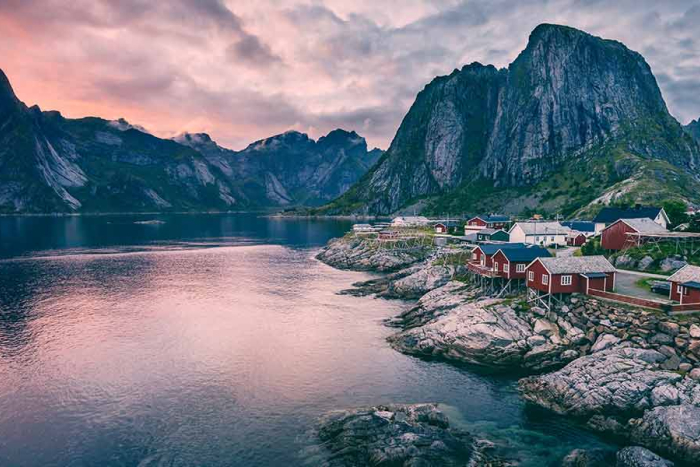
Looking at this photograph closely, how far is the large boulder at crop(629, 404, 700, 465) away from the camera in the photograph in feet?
104

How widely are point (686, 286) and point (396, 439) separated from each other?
3737 centimetres

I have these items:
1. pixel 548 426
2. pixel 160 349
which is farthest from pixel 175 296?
pixel 548 426

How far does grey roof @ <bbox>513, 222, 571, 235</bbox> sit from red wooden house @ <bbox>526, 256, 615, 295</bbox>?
47.6 metres

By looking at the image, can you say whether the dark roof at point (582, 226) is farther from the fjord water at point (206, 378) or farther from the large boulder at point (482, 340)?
the large boulder at point (482, 340)

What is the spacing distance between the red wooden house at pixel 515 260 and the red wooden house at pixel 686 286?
16.7 metres

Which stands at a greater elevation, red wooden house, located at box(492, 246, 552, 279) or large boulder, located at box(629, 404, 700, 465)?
red wooden house, located at box(492, 246, 552, 279)

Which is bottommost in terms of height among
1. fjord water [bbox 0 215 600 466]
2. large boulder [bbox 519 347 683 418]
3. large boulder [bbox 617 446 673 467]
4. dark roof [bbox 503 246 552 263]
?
fjord water [bbox 0 215 600 466]

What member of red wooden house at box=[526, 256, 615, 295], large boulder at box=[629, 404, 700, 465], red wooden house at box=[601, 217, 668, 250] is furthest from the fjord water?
red wooden house at box=[601, 217, 668, 250]

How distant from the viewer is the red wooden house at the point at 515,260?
62.9 meters

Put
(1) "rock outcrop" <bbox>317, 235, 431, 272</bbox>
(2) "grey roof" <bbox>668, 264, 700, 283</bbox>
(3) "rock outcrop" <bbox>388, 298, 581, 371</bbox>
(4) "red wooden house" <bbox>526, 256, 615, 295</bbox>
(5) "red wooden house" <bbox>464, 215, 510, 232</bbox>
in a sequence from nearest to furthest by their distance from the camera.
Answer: (2) "grey roof" <bbox>668, 264, 700, 283</bbox>, (3) "rock outcrop" <bbox>388, 298, 581, 371</bbox>, (4) "red wooden house" <bbox>526, 256, 615, 295</bbox>, (1) "rock outcrop" <bbox>317, 235, 431, 272</bbox>, (5) "red wooden house" <bbox>464, 215, 510, 232</bbox>

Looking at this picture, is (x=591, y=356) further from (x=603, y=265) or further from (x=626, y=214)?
Result: (x=626, y=214)

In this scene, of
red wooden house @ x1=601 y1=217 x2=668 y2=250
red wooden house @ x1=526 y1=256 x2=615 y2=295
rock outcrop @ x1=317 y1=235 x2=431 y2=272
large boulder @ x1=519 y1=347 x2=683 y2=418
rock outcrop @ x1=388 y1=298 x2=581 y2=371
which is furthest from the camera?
rock outcrop @ x1=317 y1=235 x2=431 y2=272

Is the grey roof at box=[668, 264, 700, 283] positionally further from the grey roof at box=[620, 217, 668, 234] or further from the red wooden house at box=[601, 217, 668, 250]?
the grey roof at box=[620, 217, 668, 234]

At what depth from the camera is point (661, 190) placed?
155 metres
